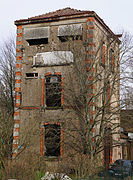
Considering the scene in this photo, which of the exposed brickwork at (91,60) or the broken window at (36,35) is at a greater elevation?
the broken window at (36,35)

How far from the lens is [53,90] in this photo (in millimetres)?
20219

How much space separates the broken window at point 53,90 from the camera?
66.0ft

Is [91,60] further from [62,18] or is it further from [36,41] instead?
[36,41]

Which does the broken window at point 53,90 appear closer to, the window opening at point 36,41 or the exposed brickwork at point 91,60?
the exposed brickwork at point 91,60

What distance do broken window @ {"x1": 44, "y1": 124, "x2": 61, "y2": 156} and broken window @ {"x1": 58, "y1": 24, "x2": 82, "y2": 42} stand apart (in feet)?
18.7

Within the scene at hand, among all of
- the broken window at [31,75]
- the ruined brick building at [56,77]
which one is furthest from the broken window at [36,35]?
the broken window at [31,75]

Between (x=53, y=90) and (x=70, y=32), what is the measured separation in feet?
12.6

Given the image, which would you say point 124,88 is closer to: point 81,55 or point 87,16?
point 81,55

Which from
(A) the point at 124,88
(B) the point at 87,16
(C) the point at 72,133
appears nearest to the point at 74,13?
(B) the point at 87,16

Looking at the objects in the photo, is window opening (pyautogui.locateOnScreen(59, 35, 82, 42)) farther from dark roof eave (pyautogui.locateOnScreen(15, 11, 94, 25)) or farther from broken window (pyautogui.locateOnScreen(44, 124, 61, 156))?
broken window (pyautogui.locateOnScreen(44, 124, 61, 156))

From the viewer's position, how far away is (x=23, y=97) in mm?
Result: 20812

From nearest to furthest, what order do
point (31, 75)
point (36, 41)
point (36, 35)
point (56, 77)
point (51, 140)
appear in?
point (51, 140), point (56, 77), point (31, 75), point (36, 35), point (36, 41)

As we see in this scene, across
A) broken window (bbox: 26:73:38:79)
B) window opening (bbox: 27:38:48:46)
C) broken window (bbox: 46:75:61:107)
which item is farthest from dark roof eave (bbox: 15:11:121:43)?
broken window (bbox: 46:75:61:107)

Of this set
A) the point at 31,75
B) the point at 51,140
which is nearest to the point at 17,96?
the point at 31,75
